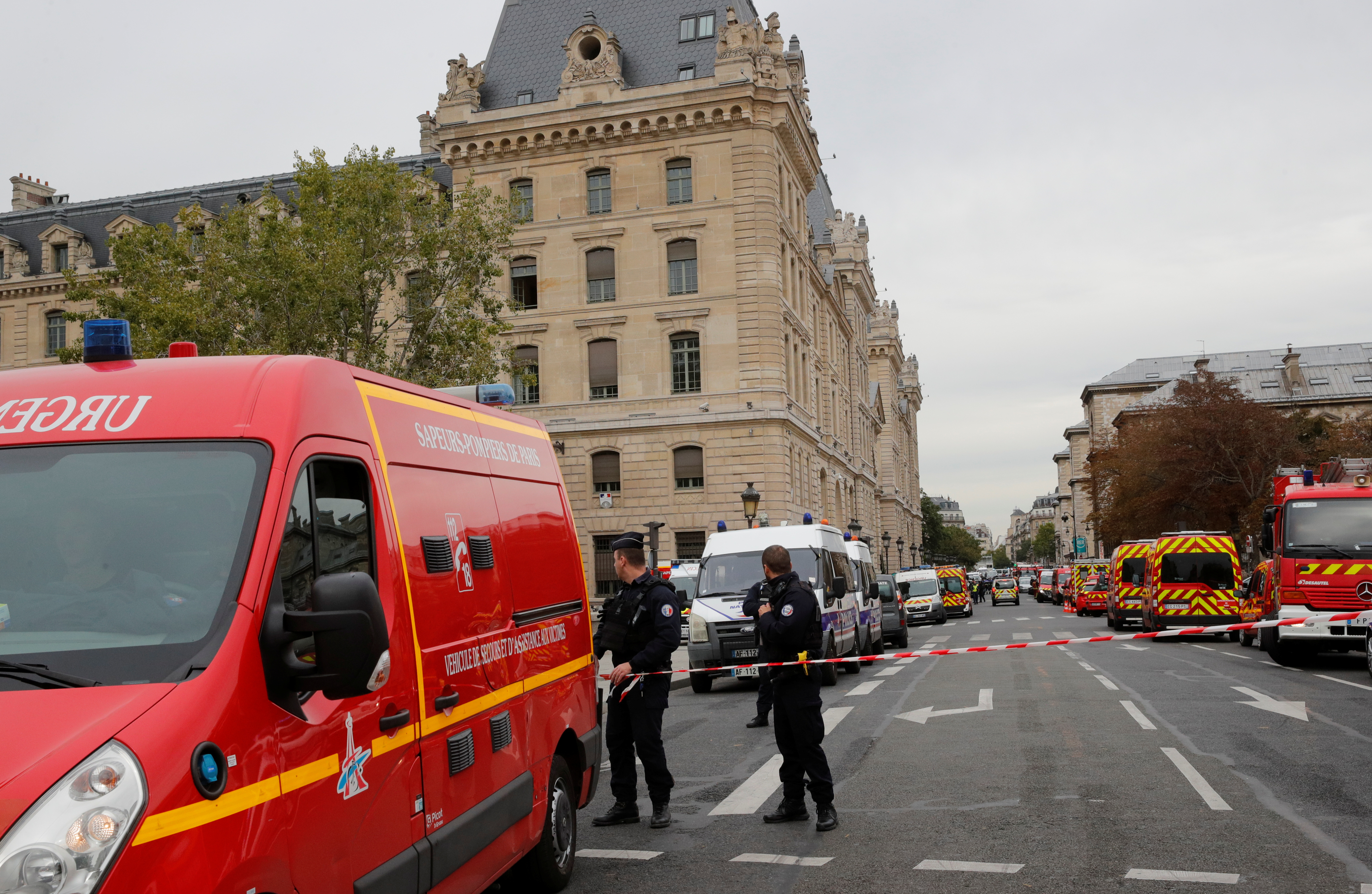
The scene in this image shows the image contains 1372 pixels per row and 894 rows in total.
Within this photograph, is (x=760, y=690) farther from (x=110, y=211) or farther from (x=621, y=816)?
(x=110, y=211)

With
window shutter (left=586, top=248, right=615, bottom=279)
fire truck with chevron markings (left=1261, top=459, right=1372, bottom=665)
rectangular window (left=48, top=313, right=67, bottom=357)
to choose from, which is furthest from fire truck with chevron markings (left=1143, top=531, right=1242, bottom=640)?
rectangular window (left=48, top=313, right=67, bottom=357)

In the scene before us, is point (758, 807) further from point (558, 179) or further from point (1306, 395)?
point (1306, 395)

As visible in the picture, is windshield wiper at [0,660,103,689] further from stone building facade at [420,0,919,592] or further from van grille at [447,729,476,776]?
stone building facade at [420,0,919,592]

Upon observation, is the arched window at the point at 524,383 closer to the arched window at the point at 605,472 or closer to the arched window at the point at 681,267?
the arched window at the point at 605,472

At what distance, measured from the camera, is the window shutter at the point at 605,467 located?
147 ft

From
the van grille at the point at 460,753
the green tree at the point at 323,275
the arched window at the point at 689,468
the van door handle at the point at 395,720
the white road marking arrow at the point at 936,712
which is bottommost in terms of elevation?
the white road marking arrow at the point at 936,712

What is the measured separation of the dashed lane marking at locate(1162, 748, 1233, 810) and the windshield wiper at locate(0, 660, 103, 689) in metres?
7.23

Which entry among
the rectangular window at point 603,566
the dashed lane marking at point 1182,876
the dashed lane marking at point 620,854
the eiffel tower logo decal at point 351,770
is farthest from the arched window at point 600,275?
the eiffel tower logo decal at point 351,770

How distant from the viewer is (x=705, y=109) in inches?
1731

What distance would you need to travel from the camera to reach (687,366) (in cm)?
4447

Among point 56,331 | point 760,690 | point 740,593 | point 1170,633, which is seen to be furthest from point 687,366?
point 760,690

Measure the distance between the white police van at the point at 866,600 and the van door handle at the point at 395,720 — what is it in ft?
58.2

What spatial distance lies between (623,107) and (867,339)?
6230cm

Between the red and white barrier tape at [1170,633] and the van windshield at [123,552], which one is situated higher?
the van windshield at [123,552]
